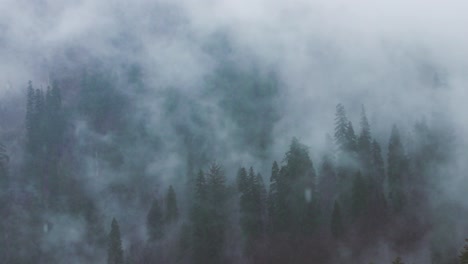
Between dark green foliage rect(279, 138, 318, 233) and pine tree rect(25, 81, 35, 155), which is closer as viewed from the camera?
dark green foliage rect(279, 138, 318, 233)

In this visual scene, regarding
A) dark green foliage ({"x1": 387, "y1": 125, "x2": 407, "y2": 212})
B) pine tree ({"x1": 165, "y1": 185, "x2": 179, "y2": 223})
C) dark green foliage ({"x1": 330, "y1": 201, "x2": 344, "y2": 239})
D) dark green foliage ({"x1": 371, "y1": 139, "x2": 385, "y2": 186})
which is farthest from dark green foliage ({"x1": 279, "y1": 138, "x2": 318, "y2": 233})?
pine tree ({"x1": 165, "y1": 185, "x2": 179, "y2": 223})

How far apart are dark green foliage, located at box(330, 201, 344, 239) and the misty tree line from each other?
0.47ft

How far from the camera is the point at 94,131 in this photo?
102 meters

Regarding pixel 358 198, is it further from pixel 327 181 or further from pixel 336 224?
pixel 327 181

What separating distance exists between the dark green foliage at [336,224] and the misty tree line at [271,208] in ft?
0.47

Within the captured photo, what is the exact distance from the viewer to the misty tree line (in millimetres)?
72875

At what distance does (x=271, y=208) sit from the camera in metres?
74.7

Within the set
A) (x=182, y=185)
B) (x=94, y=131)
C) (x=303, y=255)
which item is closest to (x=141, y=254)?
(x=182, y=185)

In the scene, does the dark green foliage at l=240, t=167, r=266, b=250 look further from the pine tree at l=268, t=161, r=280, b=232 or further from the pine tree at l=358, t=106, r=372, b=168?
the pine tree at l=358, t=106, r=372, b=168

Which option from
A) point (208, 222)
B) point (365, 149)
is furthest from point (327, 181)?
point (208, 222)

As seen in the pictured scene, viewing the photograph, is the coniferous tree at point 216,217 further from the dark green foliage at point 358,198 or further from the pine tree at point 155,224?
the dark green foliage at point 358,198

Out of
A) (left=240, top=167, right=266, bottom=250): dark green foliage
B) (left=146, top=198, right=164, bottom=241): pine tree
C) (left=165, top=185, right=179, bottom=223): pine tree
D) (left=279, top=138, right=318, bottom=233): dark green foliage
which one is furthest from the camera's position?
(left=165, top=185, right=179, bottom=223): pine tree

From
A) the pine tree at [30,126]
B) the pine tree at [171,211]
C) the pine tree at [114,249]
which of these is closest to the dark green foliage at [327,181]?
the pine tree at [171,211]

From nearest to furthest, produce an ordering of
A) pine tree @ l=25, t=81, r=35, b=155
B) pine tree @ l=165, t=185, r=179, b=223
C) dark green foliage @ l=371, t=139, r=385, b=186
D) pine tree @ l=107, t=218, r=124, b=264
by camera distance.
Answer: pine tree @ l=107, t=218, r=124, b=264, pine tree @ l=165, t=185, r=179, b=223, dark green foliage @ l=371, t=139, r=385, b=186, pine tree @ l=25, t=81, r=35, b=155
